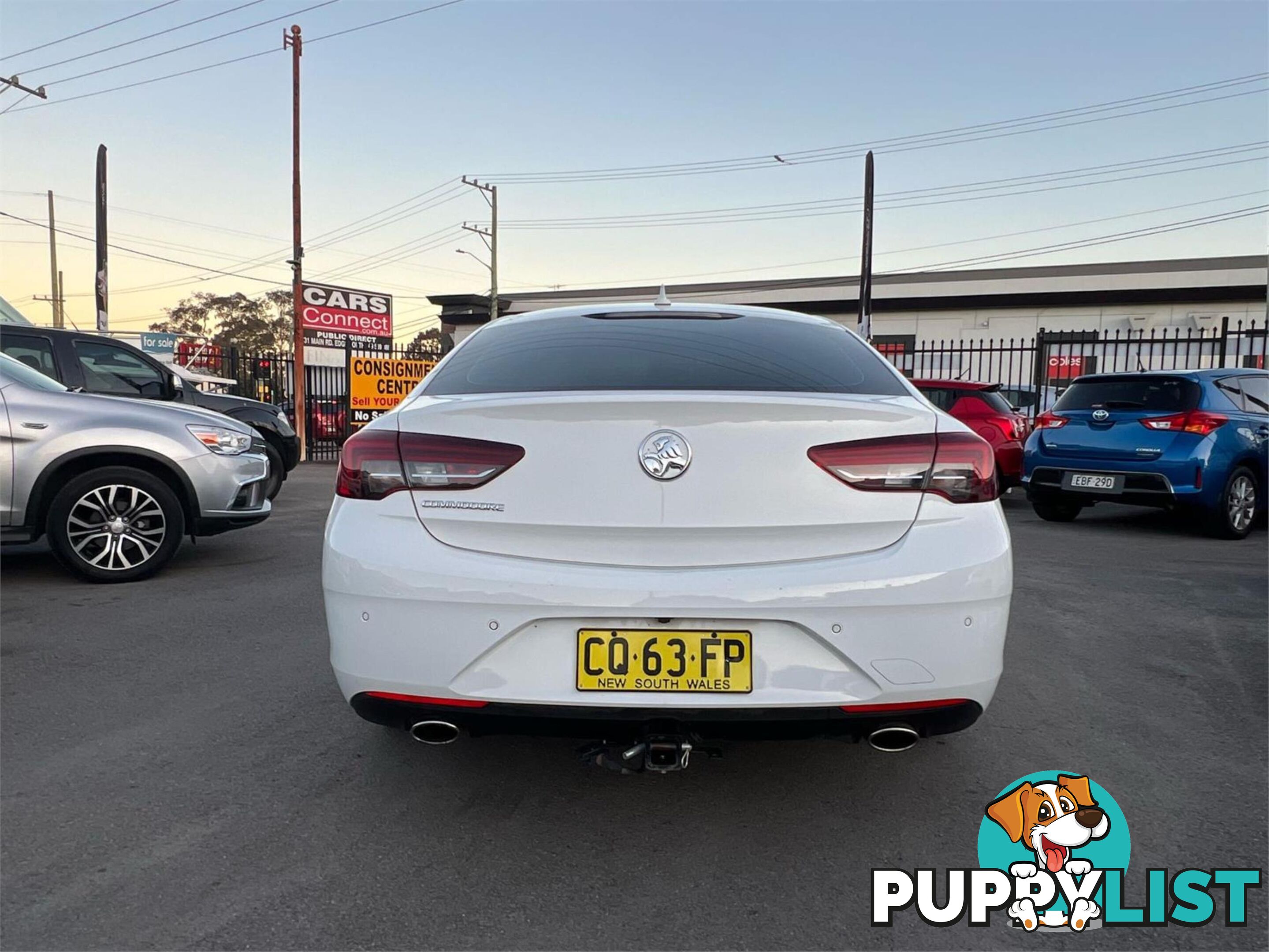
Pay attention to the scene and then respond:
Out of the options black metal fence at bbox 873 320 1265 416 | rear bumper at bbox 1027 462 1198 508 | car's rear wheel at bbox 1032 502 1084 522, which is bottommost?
car's rear wheel at bbox 1032 502 1084 522

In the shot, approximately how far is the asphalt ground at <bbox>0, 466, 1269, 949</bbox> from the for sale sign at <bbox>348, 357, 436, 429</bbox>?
13.3 metres

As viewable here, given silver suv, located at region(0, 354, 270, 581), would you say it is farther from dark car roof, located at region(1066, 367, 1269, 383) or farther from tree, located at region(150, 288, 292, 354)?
tree, located at region(150, 288, 292, 354)

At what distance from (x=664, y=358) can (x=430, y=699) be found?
1.25 m

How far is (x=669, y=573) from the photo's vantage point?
240 centimetres

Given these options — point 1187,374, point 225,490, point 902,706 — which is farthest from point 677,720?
point 1187,374

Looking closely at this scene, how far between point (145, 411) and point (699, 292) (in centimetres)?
4019

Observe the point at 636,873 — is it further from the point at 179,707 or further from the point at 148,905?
the point at 179,707

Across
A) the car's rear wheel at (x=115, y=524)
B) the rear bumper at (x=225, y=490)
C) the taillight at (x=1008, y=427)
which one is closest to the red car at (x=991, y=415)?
the taillight at (x=1008, y=427)

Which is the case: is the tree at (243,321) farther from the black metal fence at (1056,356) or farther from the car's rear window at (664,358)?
the car's rear window at (664,358)

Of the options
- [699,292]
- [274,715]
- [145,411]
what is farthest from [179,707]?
[699,292]

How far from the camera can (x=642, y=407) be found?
8.21ft

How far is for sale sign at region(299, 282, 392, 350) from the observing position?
75.4 ft

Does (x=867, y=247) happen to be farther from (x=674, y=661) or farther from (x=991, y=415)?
(x=674, y=661)

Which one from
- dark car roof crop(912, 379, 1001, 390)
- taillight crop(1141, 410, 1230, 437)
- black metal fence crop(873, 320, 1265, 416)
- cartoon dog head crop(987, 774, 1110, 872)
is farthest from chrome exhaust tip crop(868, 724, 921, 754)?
black metal fence crop(873, 320, 1265, 416)
